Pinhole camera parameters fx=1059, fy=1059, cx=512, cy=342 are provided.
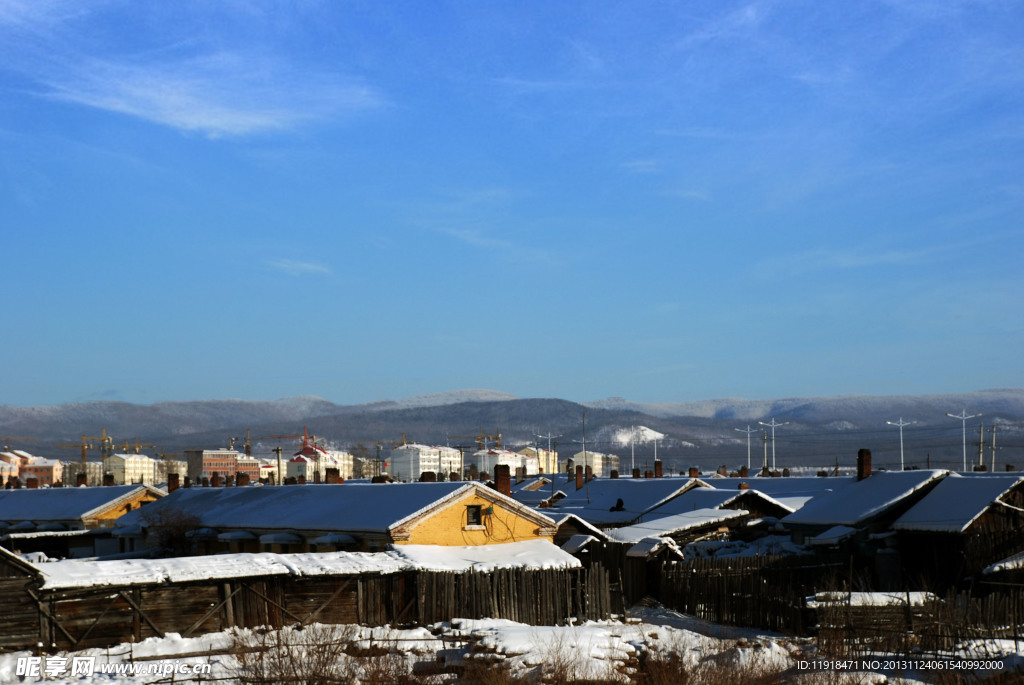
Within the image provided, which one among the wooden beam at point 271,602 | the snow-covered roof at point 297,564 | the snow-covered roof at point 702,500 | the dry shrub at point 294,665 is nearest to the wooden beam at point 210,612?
the wooden beam at point 271,602

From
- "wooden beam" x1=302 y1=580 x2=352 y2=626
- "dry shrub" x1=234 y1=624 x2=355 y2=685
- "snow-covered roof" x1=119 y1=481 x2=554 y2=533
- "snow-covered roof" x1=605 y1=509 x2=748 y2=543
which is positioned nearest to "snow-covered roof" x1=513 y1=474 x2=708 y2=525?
"snow-covered roof" x1=605 y1=509 x2=748 y2=543

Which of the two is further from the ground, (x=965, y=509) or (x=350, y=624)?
(x=965, y=509)

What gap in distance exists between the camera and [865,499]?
4819 centimetres

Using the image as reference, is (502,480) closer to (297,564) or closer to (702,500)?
(297,564)

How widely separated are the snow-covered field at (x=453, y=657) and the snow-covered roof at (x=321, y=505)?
33.9 ft

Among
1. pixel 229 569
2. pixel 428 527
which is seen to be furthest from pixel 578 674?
pixel 428 527

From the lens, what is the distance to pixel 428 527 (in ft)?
137

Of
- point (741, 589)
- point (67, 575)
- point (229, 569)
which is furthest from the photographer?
point (741, 589)

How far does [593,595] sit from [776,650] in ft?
33.4

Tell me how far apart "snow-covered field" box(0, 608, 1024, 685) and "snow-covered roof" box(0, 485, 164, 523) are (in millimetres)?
37018

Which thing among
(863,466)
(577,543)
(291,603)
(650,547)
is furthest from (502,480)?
(863,466)

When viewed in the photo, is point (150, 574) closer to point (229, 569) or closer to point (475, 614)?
point (229, 569)

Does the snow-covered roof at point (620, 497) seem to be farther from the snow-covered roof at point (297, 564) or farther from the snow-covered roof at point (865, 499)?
the snow-covered roof at point (297, 564)

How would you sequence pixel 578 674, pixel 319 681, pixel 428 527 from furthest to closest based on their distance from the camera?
pixel 428 527 < pixel 578 674 < pixel 319 681
